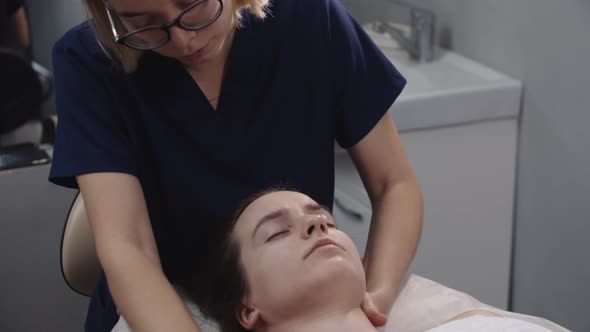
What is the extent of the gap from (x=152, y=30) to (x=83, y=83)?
→ 7.3 inches

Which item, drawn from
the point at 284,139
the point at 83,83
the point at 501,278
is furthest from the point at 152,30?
the point at 501,278

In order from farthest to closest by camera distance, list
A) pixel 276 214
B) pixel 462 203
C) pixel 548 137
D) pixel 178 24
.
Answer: pixel 462 203 → pixel 548 137 → pixel 276 214 → pixel 178 24

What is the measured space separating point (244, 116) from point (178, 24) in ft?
0.90

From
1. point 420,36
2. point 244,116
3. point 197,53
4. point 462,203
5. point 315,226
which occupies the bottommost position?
point 462,203

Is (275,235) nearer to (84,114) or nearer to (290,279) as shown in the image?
(290,279)

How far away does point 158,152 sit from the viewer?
4.56 feet

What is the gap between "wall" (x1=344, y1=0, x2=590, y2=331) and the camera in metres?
1.91

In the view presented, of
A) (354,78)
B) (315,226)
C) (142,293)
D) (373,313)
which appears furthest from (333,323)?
(354,78)

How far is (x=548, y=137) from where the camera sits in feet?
6.66

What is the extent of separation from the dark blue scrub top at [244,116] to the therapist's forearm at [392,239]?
12 centimetres

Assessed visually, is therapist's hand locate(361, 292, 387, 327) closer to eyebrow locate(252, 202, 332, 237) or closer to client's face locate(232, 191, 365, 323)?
client's face locate(232, 191, 365, 323)

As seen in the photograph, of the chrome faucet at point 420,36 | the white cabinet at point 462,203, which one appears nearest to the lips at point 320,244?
the white cabinet at point 462,203

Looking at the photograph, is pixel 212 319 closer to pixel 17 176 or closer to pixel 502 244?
pixel 17 176

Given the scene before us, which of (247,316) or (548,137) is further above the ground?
(247,316)
